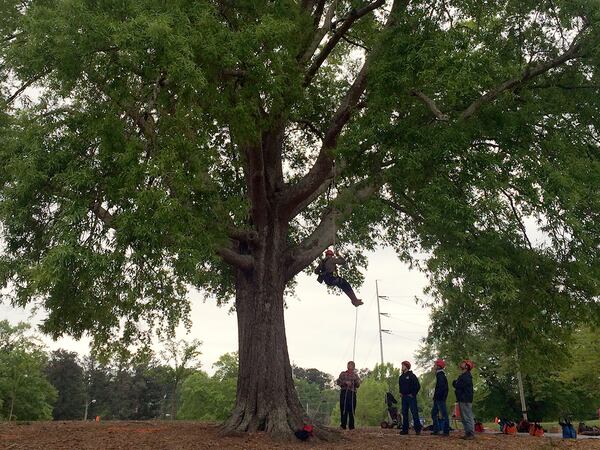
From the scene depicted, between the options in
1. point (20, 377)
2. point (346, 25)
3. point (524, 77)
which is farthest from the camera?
point (20, 377)

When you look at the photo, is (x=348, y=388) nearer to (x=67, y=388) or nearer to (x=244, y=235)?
(x=244, y=235)

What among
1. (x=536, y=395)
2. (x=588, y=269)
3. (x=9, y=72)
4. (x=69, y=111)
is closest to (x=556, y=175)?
(x=588, y=269)

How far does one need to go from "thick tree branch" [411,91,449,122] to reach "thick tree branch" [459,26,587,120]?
363 millimetres

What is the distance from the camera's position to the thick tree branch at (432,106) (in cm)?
857

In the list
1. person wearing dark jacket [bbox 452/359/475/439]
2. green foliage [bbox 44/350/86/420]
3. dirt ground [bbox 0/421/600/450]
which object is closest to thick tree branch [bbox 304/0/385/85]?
person wearing dark jacket [bbox 452/359/475/439]

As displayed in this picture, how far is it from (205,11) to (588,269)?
7709mm

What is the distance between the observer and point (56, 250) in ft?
22.0

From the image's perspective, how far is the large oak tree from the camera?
24.2ft

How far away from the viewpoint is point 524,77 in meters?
9.14

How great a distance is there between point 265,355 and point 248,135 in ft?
15.3

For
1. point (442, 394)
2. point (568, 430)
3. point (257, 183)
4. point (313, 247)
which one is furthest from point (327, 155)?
point (568, 430)

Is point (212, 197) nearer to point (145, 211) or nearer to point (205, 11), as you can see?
point (145, 211)

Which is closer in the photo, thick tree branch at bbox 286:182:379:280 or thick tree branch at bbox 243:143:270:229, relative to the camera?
thick tree branch at bbox 243:143:270:229

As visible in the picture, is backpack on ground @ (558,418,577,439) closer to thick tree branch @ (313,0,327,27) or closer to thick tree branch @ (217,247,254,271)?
thick tree branch @ (217,247,254,271)
